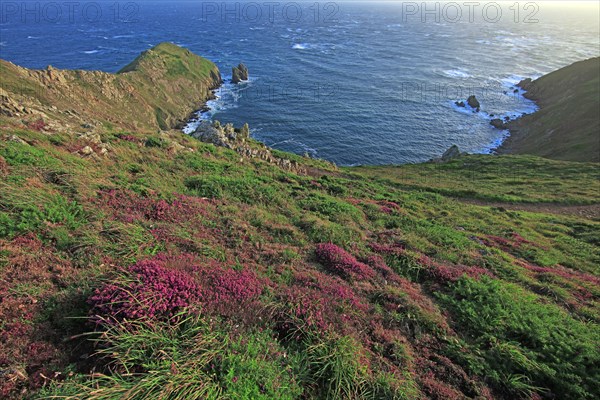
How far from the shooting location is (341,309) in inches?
386

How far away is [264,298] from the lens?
30.2 feet

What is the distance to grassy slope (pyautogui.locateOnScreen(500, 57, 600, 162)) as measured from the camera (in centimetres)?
6247

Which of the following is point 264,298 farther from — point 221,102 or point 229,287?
point 221,102

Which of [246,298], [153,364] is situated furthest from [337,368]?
[153,364]

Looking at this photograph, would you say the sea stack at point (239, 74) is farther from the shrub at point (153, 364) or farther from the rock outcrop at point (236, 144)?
the shrub at point (153, 364)

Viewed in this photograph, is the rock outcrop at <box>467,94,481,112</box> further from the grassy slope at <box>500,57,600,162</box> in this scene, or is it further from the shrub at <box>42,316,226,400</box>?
the shrub at <box>42,316,226,400</box>

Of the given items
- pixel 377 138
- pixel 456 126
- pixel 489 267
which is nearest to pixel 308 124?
pixel 377 138

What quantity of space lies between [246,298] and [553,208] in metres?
42.8

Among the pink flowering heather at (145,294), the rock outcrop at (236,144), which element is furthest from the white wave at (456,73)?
the pink flowering heather at (145,294)

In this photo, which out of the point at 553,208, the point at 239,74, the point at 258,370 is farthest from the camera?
the point at 239,74

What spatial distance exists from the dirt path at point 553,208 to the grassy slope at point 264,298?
16.6 metres

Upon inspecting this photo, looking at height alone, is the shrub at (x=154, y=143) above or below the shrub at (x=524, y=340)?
above

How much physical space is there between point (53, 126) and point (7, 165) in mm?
11333

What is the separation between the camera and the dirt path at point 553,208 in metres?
34.5
